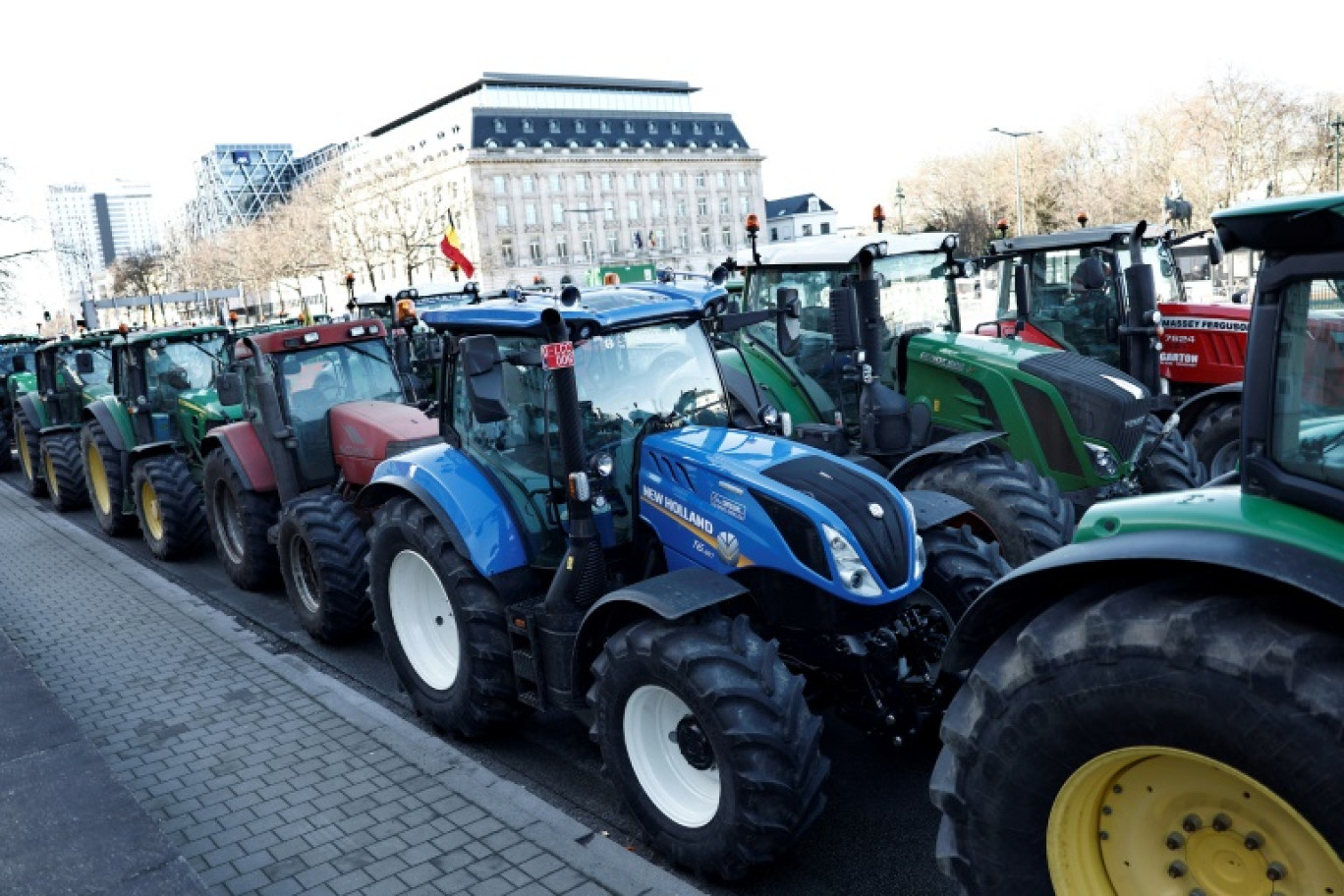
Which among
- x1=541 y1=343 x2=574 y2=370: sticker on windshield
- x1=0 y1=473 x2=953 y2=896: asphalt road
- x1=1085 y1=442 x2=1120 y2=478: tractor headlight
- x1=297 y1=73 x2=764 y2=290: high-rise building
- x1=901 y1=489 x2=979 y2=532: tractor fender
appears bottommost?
x1=0 y1=473 x2=953 y2=896: asphalt road

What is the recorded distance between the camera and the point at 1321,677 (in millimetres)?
2387

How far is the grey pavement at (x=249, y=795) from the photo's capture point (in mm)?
4301

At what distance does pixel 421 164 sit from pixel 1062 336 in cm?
7835

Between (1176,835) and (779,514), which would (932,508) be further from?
(1176,835)

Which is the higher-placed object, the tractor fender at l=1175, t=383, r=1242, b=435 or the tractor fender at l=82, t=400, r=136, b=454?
the tractor fender at l=82, t=400, r=136, b=454

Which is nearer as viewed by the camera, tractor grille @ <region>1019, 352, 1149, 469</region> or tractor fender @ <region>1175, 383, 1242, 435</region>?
tractor grille @ <region>1019, 352, 1149, 469</region>

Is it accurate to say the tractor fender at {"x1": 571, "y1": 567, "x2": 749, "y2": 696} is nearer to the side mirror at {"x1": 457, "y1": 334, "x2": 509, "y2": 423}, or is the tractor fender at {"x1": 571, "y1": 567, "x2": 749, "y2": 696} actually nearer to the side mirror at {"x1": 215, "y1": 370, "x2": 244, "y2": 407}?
Result: the side mirror at {"x1": 457, "y1": 334, "x2": 509, "y2": 423}

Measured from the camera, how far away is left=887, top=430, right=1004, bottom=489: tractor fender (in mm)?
6762

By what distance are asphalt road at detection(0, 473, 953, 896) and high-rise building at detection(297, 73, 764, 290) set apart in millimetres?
68147

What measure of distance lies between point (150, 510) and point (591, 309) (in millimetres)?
7538

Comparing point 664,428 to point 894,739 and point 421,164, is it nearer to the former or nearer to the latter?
point 894,739

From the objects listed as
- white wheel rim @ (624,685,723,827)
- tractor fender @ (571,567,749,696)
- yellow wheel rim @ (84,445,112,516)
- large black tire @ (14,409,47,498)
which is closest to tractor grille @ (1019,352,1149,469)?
tractor fender @ (571,567,749,696)

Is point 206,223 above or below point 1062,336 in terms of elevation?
above

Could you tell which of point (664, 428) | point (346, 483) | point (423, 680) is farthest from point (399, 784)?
point (346, 483)
